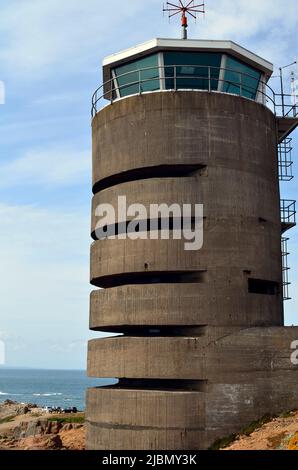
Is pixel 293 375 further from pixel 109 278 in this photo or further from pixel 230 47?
pixel 230 47

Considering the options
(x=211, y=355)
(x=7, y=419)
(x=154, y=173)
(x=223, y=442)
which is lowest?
(x=7, y=419)

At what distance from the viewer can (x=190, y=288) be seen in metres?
24.0

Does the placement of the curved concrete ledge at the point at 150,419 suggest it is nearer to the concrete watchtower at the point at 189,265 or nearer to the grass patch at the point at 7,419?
the concrete watchtower at the point at 189,265

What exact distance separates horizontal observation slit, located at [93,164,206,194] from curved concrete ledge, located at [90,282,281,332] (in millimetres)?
4961

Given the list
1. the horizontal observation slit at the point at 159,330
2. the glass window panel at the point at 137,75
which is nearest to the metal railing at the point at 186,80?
the glass window panel at the point at 137,75

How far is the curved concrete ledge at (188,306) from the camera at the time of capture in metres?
23.9

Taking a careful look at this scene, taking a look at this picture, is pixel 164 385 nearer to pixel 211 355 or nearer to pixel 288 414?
pixel 211 355

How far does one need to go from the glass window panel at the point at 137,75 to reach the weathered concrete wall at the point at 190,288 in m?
0.98

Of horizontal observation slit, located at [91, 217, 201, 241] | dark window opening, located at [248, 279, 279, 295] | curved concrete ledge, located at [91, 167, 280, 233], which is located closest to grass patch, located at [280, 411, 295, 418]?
dark window opening, located at [248, 279, 279, 295]

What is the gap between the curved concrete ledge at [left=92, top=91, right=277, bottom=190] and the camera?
2528cm

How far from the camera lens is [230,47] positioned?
2612 centimetres

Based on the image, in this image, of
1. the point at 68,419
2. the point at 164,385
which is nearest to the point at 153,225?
the point at 164,385

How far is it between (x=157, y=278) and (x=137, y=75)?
926cm

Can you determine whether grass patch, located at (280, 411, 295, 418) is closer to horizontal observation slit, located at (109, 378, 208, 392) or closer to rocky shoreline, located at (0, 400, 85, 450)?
horizontal observation slit, located at (109, 378, 208, 392)
